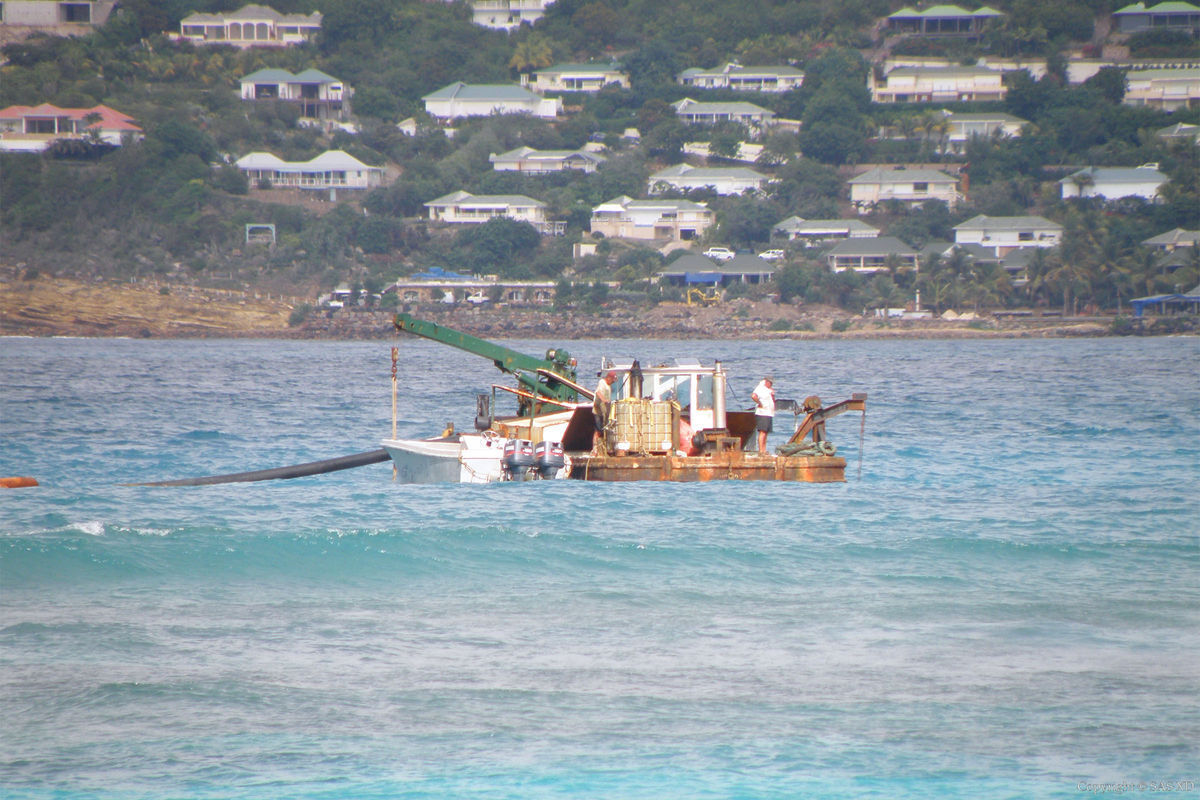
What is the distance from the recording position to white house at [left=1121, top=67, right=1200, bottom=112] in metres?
158

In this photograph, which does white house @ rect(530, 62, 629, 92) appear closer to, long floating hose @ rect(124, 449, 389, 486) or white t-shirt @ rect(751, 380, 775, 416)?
long floating hose @ rect(124, 449, 389, 486)

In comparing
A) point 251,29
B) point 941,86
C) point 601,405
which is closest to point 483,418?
point 601,405

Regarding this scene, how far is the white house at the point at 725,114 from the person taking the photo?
155500mm

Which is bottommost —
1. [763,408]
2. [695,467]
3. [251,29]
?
[695,467]

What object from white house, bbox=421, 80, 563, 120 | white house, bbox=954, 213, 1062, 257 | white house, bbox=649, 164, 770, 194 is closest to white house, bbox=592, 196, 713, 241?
white house, bbox=649, 164, 770, 194

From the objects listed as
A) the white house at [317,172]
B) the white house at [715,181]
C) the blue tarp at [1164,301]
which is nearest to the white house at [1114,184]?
the blue tarp at [1164,301]

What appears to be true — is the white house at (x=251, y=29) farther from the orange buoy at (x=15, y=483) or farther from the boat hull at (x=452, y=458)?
the boat hull at (x=452, y=458)

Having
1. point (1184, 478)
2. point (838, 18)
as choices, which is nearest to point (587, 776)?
point (1184, 478)

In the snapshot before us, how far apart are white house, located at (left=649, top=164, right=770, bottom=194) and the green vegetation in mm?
1918

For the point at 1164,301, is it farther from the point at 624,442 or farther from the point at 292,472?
the point at 292,472

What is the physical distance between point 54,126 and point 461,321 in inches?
2549

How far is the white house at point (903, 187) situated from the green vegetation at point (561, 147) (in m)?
2.14

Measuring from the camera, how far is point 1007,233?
122 m

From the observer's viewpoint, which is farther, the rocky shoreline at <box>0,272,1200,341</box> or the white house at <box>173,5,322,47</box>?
the white house at <box>173,5,322,47</box>
